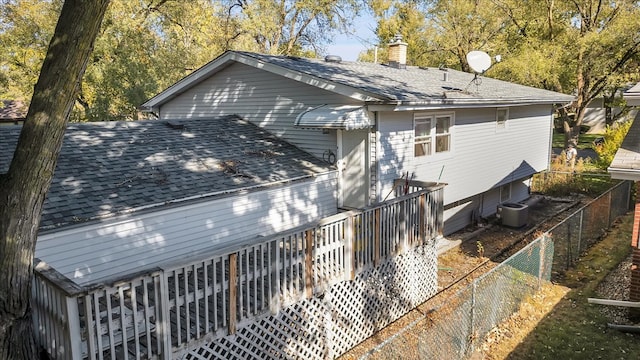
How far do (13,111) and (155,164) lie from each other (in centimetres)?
2606

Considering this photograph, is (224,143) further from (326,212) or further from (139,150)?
(326,212)

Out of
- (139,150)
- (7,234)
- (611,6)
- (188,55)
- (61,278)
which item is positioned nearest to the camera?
(7,234)

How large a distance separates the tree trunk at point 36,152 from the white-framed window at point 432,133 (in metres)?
7.91

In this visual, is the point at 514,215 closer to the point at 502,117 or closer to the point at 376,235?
the point at 502,117

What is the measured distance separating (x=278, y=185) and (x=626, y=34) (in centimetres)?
1893

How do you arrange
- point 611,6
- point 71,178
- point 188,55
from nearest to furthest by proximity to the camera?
point 71,178 < point 611,6 < point 188,55

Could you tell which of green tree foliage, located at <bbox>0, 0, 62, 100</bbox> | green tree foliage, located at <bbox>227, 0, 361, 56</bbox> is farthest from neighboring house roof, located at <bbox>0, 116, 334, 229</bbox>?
green tree foliage, located at <bbox>227, 0, 361, 56</bbox>

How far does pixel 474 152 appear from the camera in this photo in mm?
12867

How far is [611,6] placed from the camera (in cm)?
2133

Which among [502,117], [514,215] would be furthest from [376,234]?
[502,117]

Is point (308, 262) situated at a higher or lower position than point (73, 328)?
lower

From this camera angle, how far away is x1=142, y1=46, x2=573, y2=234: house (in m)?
9.72

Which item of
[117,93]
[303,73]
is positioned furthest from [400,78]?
[117,93]

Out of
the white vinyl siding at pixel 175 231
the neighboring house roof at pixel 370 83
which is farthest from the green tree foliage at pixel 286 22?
the white vinyl siding at pixel 175 231
